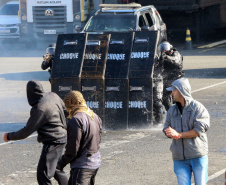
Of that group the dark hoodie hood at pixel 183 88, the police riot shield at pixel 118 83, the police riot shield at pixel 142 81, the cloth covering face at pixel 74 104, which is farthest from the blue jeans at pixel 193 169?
the police riot shield at pixel 118 83

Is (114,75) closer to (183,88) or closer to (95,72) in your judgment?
(95,72)

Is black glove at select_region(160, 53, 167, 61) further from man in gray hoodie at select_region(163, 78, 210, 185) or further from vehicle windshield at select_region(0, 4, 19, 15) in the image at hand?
vehicle windshield at select_region(0, 4, 19, 15)

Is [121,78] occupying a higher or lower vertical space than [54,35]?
higher

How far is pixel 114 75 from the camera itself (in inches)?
433

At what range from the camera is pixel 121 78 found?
10.9 meters

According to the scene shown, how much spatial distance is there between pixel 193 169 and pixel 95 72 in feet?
17.8

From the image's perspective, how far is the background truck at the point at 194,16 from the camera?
87.0ft

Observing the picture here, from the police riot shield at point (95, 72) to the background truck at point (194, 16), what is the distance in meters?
15.5

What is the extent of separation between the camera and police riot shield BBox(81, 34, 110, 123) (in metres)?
11.1

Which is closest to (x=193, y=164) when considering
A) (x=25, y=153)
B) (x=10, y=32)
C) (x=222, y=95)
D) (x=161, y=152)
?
(x=161, y=152)

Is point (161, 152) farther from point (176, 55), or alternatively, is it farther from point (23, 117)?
point (23, 117)

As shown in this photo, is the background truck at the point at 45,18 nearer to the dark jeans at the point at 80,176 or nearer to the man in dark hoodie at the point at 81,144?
the man in dark hoodie at the point at 81,144

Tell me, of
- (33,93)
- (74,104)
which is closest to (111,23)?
(33,93)

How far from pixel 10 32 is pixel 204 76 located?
13.2 m
